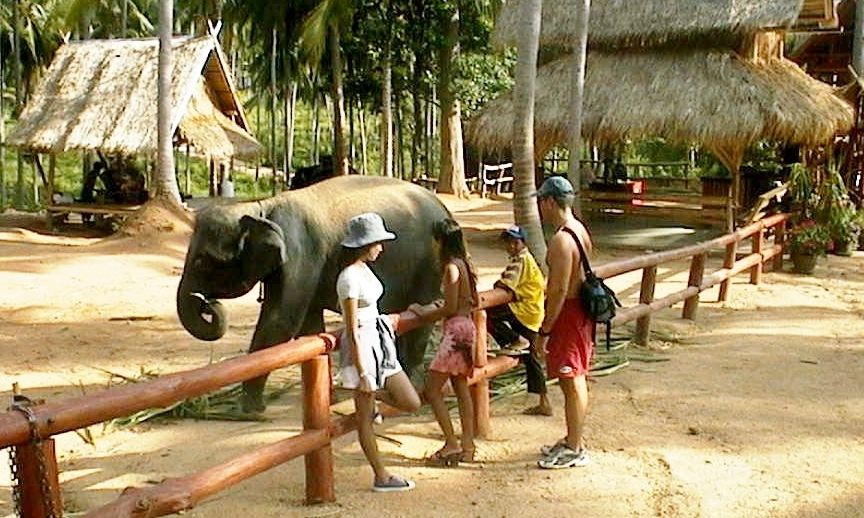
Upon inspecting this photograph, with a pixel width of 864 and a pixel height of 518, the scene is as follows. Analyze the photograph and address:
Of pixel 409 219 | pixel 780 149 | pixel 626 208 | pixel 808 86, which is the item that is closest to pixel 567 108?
pixel 626 208

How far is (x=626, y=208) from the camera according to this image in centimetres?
1664

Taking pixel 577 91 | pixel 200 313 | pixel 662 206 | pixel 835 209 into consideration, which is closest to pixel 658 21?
pixel 577 91

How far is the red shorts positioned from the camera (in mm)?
4840

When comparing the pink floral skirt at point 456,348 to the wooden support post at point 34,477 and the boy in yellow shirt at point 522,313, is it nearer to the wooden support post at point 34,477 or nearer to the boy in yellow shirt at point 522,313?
the boy in yellow shirt at point 522,313

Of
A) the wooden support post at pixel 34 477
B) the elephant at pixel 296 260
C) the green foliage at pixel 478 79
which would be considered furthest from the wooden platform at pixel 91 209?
the wooden support post at pixel 34 477

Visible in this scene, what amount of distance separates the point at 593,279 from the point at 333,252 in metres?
1.96

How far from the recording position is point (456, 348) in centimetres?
488

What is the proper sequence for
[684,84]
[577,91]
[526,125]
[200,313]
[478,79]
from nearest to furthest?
[200,313] → [526,125] → [577,91] → [684,84] → [478,79]

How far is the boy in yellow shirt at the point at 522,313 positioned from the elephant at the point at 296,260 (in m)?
0.77

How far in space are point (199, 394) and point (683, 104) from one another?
1231 centimetres

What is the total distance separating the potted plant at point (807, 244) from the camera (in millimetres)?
12531

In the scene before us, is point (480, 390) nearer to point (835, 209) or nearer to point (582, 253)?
point (582, 253)

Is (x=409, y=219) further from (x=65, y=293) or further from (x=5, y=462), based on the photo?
(x=65, y=293)

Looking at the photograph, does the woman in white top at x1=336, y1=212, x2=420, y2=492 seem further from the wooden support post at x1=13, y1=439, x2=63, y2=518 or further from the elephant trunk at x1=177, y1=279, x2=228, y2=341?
the elephant trunk at x1=177, y1=279, x2=228, y2=341
